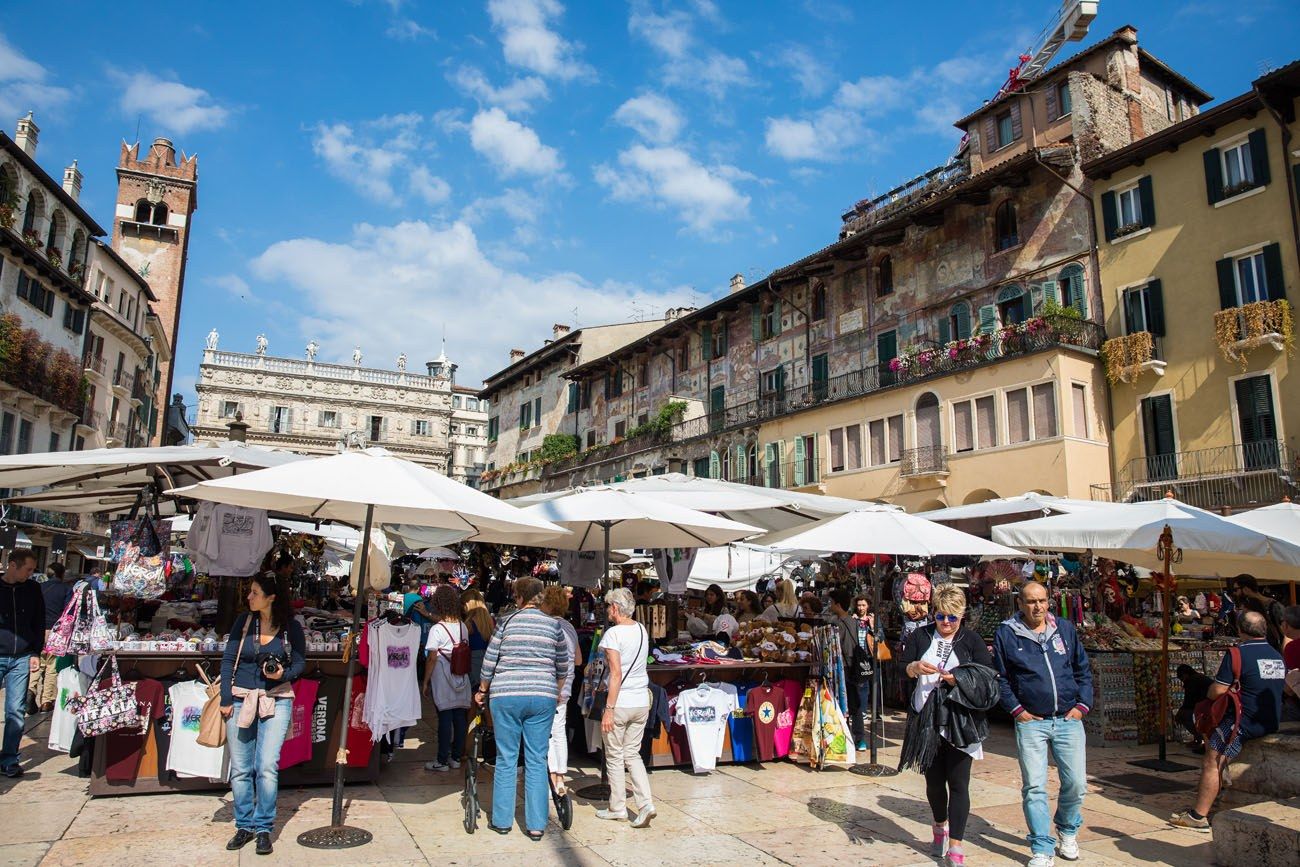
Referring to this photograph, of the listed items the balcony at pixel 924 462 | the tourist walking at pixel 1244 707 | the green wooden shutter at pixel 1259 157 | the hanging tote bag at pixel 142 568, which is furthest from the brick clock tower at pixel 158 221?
the tourist walking at pixel 1244 707

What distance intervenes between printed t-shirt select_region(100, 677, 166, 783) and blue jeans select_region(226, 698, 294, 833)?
4.80 feet

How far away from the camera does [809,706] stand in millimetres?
8086

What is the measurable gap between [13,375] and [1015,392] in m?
30.7

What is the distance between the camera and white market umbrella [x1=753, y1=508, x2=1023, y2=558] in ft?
26.7

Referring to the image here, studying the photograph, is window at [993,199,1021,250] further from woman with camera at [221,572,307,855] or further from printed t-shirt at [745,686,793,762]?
woman with camera at [221,572,307,855]

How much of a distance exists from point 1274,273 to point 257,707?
21.7 m

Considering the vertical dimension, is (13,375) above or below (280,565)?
above

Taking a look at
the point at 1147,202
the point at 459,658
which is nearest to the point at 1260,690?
the point at 459,658

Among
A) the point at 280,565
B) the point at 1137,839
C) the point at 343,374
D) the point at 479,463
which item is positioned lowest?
the point at 1137,839

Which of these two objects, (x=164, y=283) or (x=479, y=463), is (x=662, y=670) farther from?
(x=479, y=463)

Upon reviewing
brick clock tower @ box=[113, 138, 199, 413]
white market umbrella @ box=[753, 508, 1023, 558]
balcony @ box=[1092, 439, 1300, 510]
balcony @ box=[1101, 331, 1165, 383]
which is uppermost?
brick clock tower @ box=[113, 138, 199, 413]

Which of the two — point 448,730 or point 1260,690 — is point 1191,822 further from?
point 448,730

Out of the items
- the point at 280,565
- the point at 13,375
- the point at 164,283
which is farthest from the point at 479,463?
the point at 280,565

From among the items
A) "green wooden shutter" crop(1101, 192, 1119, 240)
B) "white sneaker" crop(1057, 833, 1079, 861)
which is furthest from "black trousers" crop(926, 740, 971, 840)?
"green wooden shutter" crop(1101, 192, 1119, 240)
